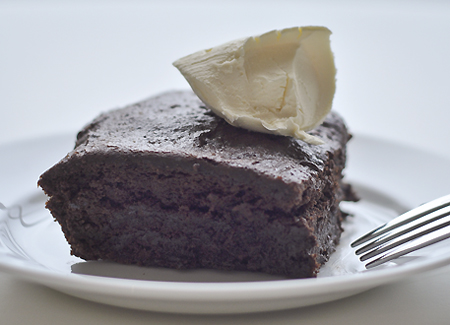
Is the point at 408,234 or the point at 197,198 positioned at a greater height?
the point at 197,198

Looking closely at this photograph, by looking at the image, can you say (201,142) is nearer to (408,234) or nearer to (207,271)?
(207,271)

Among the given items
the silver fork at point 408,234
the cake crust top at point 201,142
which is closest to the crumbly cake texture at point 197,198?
the cake crust top at point 201,142

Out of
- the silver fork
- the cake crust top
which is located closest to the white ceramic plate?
the silver fork

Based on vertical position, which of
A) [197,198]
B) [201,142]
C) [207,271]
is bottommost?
[207,271]

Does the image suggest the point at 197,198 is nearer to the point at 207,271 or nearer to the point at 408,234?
the point at 207,271

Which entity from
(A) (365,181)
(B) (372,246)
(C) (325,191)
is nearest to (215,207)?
(C) (325,191)

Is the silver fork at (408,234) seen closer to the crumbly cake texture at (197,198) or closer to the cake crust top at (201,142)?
the crumbly cake texture at (197,198)

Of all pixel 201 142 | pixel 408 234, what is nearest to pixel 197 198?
pixel 201 142
